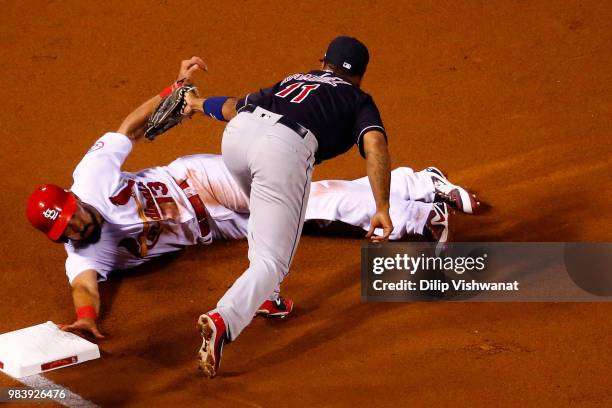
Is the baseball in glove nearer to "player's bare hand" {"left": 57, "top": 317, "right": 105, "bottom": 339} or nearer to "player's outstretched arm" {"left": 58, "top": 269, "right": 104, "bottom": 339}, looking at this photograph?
"player's outstretched arm" {"left": 58, "top": 269, "right": 104, "bottom": 339}

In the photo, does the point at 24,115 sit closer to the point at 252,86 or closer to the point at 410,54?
the point at 252,86

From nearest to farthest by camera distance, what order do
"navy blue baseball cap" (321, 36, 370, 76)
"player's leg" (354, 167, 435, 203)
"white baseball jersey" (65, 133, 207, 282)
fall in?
"navy blue baseball cap" (321, 36, 370, 76), "white baseball jersey" (65, 133, 207, 282), "player's leg" (354, 167, 435, 203)

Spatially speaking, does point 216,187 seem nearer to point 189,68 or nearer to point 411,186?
point 189,68

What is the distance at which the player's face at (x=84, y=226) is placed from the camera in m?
6.02

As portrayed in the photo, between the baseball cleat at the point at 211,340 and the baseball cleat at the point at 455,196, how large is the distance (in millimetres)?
2399

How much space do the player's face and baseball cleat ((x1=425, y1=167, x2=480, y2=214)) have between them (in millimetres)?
2258

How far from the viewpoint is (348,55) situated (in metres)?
5.77

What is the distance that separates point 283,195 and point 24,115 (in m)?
3.97

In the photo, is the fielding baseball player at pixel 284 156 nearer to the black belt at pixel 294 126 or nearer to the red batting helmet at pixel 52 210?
the black belt at pixel 294 126

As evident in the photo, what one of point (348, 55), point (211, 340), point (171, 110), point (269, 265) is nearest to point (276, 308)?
point (269, 265)

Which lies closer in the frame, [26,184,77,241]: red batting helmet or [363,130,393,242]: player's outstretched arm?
[363,130,393,242]: player's outstretched arm

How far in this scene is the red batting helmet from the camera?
5.96 m

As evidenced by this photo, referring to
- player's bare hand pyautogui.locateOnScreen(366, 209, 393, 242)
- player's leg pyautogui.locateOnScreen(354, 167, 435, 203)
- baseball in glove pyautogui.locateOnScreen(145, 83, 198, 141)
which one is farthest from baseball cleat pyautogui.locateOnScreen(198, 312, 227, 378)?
player's leg pyautogui.locateOnScreen(354, 167, 435, 203)

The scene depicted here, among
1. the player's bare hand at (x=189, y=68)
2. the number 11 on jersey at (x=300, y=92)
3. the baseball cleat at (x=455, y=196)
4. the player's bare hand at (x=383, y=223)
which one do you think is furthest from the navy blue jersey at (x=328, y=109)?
the baseball cleat at (x=455, y=196)
